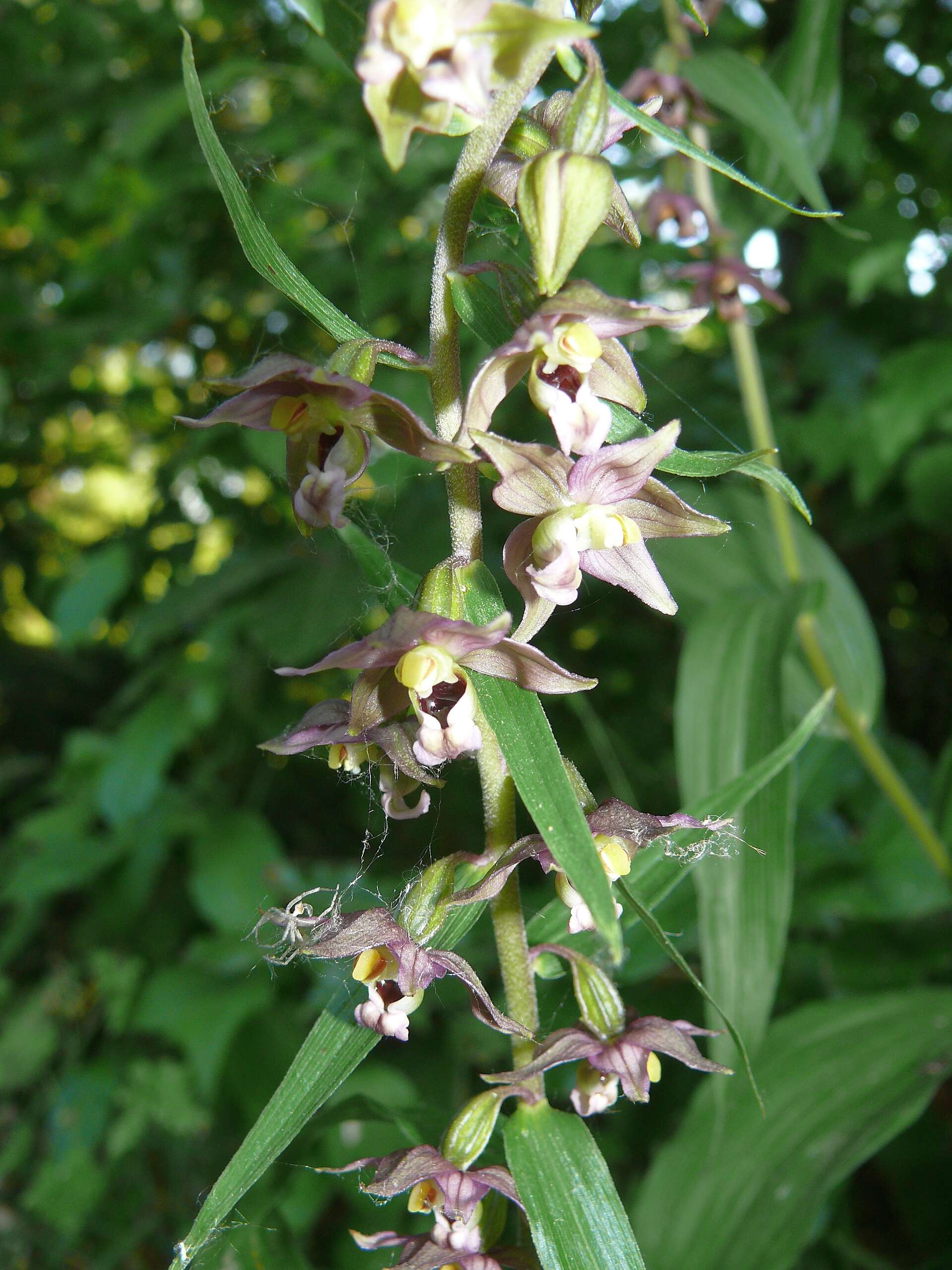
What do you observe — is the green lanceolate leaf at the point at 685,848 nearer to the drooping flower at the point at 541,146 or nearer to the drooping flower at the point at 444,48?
the drooping flower at the point at 541,146

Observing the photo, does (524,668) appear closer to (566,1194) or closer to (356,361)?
(356,361)

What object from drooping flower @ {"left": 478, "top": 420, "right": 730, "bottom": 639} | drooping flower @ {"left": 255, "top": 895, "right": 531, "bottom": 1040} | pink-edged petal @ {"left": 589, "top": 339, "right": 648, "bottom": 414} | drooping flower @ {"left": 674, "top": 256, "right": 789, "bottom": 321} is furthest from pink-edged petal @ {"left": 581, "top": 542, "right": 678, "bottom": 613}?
drooping flower @ {"left": 674, "top": 256, "right": 789, "bottom": 321}

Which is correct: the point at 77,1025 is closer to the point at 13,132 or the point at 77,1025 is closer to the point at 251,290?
the point at 251,290

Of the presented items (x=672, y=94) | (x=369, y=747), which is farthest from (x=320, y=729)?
(x=672, y=94)

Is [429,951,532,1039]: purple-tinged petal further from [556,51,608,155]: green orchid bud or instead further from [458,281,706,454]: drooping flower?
[556,51,608,155]: green orchid bud

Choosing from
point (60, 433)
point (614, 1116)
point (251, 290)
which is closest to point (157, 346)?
point (251, 290)
